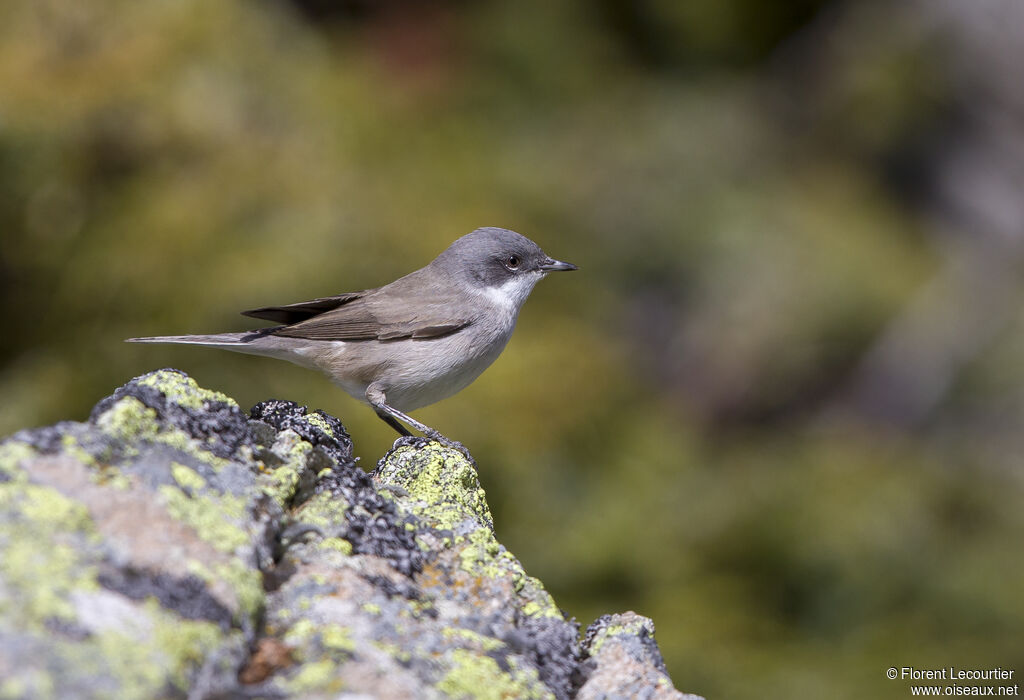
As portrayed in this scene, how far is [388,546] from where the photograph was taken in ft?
11.0

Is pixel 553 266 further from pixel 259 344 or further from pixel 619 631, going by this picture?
pixel 619 631

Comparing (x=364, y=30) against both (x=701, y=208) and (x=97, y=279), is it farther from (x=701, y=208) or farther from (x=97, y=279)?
(x=97, y=279)

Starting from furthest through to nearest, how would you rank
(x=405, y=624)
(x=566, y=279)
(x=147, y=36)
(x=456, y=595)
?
(x=566, y=279) < (x=147, y=36) < (x=456, y=595) < (x=405, y=624)

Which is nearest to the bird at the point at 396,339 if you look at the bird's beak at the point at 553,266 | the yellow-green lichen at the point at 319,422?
the bird's beak at the point at 553,266

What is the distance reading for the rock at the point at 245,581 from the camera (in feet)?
7.88

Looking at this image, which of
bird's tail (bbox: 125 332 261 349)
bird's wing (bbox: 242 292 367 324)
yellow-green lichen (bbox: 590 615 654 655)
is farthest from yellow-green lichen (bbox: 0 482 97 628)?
bird's wing (bbox: 242 292 367 324)

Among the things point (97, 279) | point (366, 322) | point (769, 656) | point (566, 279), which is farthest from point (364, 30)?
point (769, 656)

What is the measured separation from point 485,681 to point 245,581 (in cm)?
80

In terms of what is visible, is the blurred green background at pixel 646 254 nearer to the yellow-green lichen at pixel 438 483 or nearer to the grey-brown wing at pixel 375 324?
the grey-brown wing at pixel 375 324

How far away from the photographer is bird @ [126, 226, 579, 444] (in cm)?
578

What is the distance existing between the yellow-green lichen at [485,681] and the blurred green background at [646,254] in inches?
170

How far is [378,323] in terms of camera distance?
19.7ft

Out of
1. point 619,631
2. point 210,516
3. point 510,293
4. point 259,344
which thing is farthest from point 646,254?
point 210,516

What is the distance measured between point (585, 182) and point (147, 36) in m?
5.55
